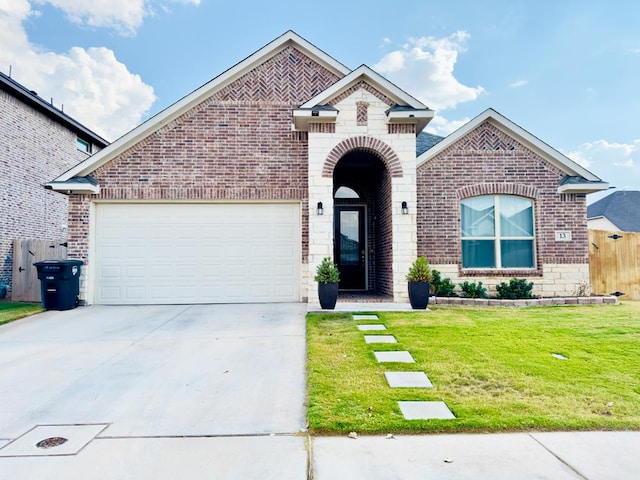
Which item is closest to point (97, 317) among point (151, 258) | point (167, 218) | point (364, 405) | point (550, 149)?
point (151, 258)

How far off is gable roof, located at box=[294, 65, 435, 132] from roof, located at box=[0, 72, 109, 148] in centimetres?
926

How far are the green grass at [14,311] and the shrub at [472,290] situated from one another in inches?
383

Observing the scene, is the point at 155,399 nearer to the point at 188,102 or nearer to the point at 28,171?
the point at 188,102

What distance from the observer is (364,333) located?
630 centimetres

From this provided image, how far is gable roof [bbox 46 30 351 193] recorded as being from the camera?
966 centimetres

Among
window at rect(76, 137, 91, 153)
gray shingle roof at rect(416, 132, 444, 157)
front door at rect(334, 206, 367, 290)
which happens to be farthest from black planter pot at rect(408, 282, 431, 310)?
window at rect(76, 137, 91, 153)

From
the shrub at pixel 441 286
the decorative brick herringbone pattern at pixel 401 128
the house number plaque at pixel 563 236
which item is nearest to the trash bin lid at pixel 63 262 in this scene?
Result: the decorative brick herringbone pattern at pixel 401 128

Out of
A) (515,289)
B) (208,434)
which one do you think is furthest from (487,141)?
(208,434)

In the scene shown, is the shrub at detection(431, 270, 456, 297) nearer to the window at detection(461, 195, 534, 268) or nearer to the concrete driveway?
the window at detection(461, 195, 534, 268)

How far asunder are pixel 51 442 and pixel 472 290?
345 inches

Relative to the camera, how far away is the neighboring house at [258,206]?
9.87 m

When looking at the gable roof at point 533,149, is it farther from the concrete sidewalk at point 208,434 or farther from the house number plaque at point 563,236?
the concrete sidewalk at point 208,434

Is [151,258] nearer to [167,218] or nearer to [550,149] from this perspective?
[167,218]

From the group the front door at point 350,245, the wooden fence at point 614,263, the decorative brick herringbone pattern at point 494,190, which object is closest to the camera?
the decorative brick herringbone pattern at point 494,190
